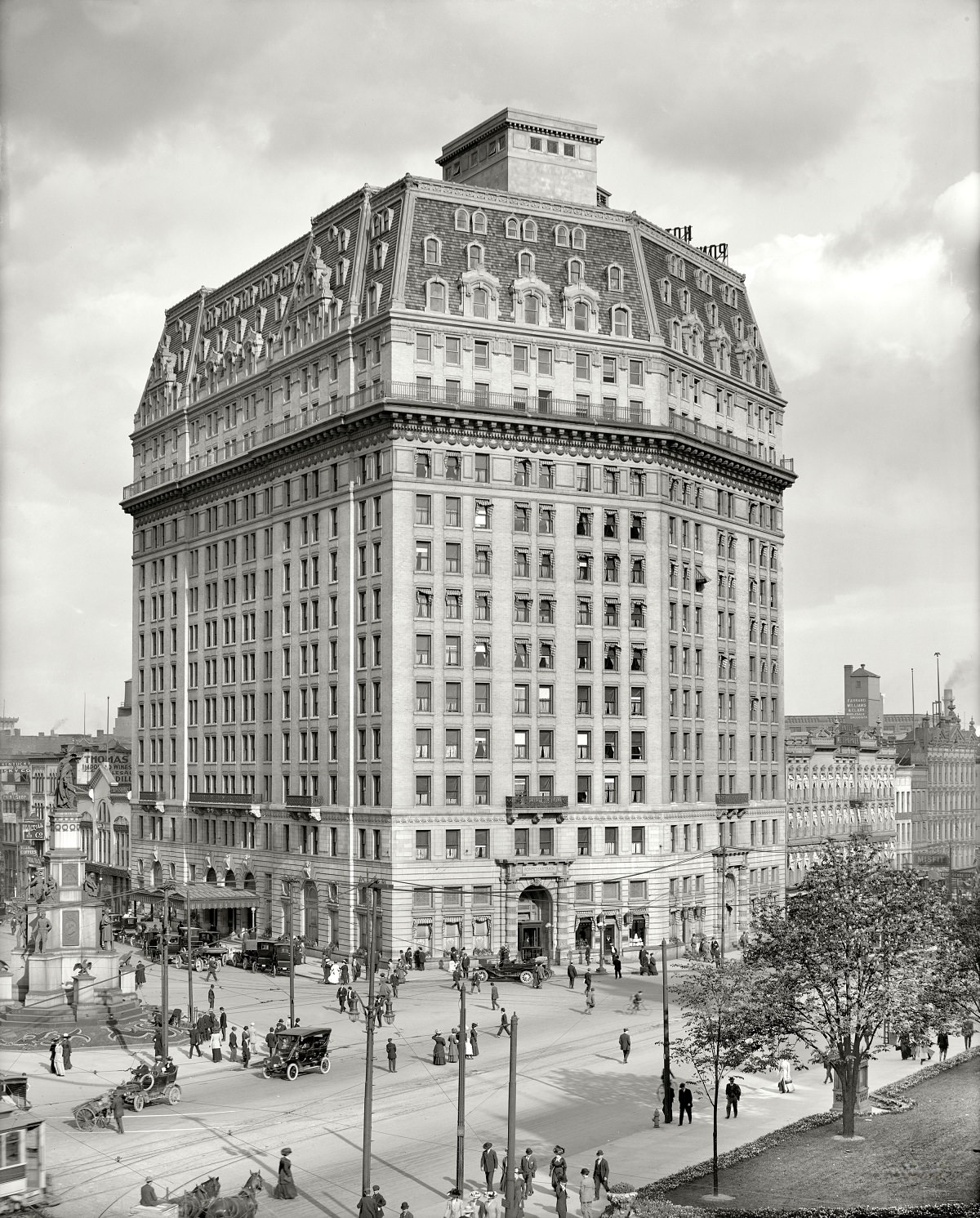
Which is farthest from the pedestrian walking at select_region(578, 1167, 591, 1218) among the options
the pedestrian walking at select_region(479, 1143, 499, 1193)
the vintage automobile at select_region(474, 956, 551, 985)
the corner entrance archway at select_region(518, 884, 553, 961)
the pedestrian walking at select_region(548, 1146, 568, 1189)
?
the corner entrance archway at select_region(518, 884, 553, 961)

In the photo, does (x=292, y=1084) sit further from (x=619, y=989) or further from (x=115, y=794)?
(x=115, y=794)

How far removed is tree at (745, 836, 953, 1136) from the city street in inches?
181

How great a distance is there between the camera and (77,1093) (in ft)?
200

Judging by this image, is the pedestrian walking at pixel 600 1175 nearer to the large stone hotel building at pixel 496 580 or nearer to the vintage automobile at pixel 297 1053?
the vintage automobile at pixel 297 1053

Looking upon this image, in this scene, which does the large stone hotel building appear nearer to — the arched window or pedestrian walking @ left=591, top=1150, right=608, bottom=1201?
the arched window

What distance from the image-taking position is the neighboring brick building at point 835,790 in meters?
136

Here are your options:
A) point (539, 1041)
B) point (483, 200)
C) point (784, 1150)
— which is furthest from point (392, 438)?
point (784, 1150)

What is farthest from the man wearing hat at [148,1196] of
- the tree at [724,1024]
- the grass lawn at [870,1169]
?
the tree at [724,1024]

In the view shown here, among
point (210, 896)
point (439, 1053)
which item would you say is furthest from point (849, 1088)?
point (210, 896)

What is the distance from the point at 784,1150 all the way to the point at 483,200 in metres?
73.2

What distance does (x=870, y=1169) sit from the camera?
48500 mm

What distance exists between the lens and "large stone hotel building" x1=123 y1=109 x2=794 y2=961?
101438 mm

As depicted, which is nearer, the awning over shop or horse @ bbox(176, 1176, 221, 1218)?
horse @ bbox(176, 1176, 221, 1218)

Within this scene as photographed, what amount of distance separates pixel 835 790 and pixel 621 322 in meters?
55.2
